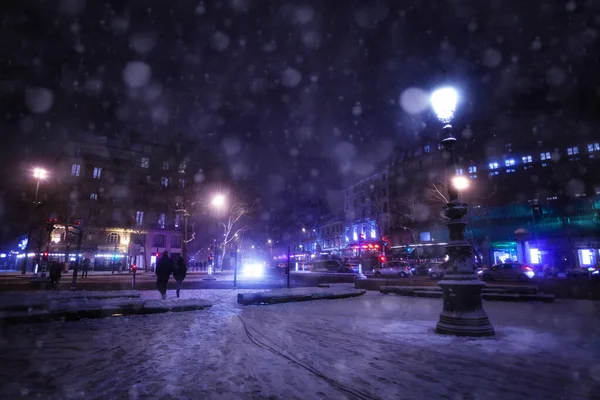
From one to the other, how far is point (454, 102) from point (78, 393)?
27.8ft

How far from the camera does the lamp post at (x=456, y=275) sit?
22.1 feet

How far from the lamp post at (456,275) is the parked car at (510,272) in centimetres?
2412

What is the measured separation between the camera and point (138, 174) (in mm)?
60375

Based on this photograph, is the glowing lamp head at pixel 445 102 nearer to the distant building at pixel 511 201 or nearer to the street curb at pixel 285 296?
the street curb at pixel 285 296

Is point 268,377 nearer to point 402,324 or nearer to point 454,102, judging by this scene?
point 402,324

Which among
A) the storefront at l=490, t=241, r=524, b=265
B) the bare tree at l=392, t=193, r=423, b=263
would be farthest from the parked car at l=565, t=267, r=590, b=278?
the bare tree at l=392, t=193, r=423, b=263

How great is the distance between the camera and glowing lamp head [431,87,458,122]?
7.51 meters

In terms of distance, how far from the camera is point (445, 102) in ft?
24.7

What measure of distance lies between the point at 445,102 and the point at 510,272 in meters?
26.1

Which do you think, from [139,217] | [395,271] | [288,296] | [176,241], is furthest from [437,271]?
[139,217]

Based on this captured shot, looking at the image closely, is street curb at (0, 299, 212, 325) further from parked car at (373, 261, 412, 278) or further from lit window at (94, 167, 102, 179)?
lit window at (94, 167, 102, 179)

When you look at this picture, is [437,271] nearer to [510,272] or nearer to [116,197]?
[510,272]

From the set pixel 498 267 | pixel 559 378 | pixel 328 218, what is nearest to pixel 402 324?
pixel 559 378

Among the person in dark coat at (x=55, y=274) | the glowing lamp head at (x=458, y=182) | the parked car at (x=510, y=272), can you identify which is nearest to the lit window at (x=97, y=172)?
the person in dark coat at (x=55, y=274)
